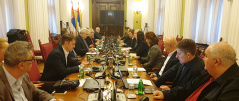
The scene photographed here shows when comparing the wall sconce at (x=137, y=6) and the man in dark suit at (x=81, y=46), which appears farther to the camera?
the wall sconce at (x=137, y=6)

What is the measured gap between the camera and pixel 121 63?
346 cm

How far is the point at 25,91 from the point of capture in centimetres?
175

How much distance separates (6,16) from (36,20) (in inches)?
42.2

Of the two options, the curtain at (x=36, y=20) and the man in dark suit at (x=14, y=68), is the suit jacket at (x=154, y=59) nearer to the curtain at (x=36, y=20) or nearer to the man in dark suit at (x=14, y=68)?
the man in dark suit at (x=14, y=68)

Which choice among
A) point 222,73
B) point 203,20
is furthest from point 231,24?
point 222,73

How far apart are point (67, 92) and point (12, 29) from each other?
3.86 metres

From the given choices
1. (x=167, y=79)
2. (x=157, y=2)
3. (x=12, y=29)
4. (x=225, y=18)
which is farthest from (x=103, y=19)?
(x=167, y=79)

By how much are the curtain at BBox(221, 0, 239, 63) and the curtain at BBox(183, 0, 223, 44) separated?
879 mm

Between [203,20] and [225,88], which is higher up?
[203,20]

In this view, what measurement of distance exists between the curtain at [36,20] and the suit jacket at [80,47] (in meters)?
1.68

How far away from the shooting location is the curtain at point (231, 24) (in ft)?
10.8

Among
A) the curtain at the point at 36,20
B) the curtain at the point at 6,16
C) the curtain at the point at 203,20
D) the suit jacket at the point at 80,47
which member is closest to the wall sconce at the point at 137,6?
the curtain at the point at 203,20

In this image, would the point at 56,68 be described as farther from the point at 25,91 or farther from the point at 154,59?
the point at 154,59

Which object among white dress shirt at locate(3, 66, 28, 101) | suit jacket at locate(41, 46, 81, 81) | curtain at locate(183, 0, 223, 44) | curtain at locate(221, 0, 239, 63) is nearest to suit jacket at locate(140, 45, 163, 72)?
curtain at locate(221, 0, 239, 63)
